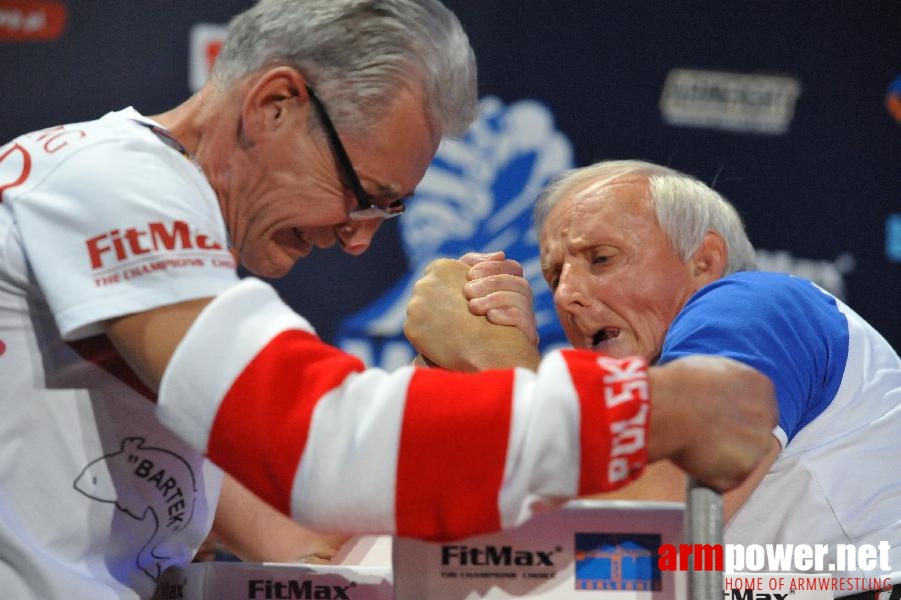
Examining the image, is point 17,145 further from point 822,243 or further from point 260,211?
point 822,243

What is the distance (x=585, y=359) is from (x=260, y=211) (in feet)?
1.70

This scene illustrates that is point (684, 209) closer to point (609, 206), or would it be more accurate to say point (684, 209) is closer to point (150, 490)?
point (609, 206)

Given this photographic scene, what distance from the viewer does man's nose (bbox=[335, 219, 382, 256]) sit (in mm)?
1380

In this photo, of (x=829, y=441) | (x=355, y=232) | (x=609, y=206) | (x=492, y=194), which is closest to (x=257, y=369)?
(x=355, y=232)

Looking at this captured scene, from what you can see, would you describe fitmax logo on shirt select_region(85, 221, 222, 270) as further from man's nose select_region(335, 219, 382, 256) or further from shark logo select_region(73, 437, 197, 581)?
man's nose select_region(335, 219, 382, 256)

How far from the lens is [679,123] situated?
3223mm

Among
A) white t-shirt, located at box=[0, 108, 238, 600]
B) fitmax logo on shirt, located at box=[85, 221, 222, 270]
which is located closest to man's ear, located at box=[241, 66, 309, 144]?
white t-shirt, located at box=[0, 108, 238, 600]

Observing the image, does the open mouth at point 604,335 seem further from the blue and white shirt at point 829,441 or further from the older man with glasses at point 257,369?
the older man with glasses at point 257,369

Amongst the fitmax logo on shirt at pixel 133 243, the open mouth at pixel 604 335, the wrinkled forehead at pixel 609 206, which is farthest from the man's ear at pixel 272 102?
the open mouth at pixel 604 335

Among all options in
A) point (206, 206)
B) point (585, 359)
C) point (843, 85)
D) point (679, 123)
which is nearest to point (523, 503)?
point (585, 359)

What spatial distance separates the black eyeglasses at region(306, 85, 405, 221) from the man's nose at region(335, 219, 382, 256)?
30mm

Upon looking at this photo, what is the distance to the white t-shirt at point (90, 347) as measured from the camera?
0.97 meters

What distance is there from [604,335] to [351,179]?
977 millimetres

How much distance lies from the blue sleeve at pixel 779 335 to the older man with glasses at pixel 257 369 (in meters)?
0.46
